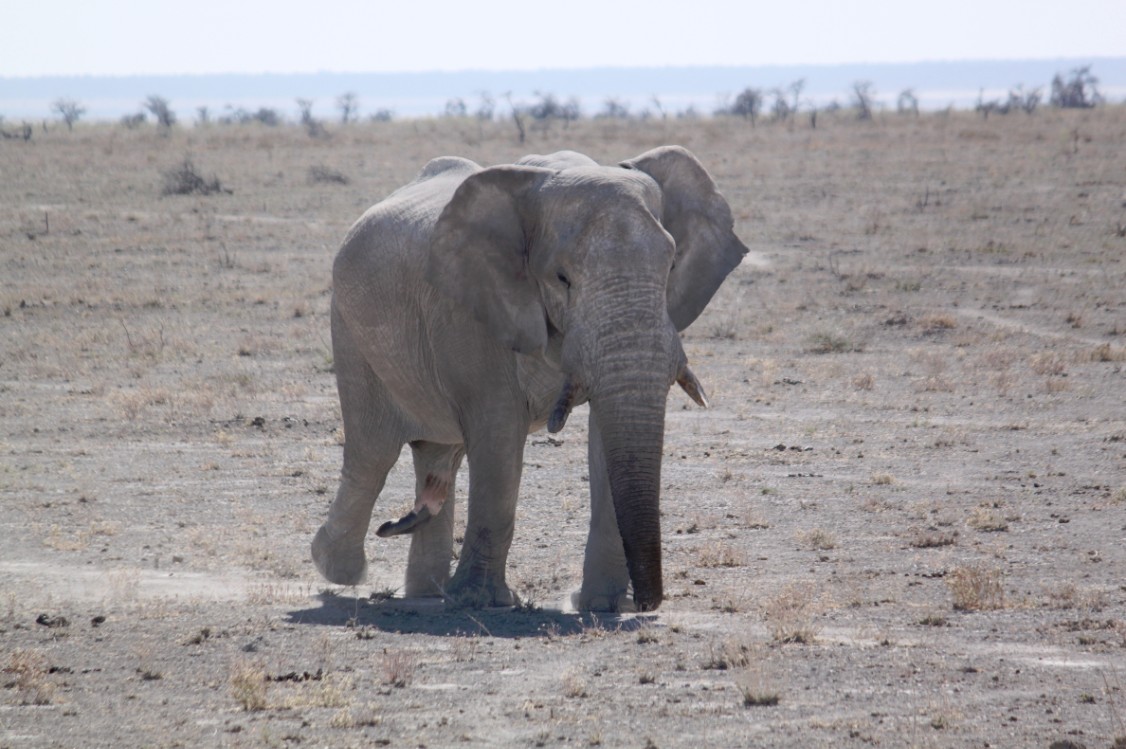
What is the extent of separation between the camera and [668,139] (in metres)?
45.5

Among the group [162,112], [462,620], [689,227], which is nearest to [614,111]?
[162,112]

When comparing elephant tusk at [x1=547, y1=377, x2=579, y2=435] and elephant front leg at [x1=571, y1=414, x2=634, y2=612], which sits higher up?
elephant tusk at [x1=547, y1=377, x2=579, y2=435]

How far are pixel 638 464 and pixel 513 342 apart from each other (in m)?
1.01

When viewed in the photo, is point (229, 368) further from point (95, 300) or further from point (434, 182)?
point (434, 182)

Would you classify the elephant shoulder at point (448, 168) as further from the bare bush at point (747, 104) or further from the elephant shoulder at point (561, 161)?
the bare bush at point (747, 104)

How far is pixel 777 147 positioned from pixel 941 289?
76.5 feet

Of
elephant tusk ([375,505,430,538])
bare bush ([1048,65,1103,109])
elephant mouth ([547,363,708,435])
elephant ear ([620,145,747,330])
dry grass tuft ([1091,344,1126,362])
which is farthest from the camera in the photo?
bare bush ([1048,65,1103,109])

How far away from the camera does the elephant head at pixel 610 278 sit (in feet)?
20.1

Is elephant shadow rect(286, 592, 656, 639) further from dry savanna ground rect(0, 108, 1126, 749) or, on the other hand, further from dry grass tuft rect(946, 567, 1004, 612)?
dry grass tuft rect(946, 567, 1004, 612)

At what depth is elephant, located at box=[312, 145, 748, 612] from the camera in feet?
20.2

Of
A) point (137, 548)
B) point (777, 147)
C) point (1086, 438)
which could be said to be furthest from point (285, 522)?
point (777, 147)

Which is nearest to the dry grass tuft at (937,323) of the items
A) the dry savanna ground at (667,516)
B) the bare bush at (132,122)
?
the dry savanna ground at (667,516)

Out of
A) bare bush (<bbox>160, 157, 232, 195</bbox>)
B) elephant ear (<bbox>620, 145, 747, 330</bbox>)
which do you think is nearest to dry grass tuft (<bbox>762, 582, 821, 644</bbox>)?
elephant ear (<bbox>620, 145, 747, 330</bbox>)

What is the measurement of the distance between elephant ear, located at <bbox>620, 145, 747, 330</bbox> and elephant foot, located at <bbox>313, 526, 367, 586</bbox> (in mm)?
2638
